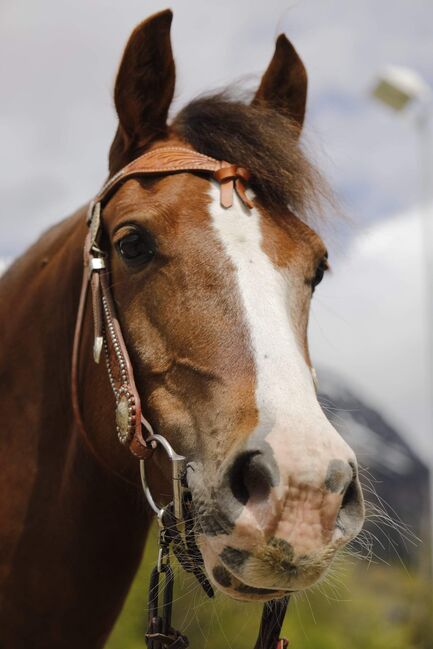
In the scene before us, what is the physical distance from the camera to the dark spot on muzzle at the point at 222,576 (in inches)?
113

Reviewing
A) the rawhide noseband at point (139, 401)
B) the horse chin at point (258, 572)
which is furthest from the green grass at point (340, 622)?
the horse chin at point (258, 572)

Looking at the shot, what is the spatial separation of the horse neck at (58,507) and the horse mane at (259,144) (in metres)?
0.86

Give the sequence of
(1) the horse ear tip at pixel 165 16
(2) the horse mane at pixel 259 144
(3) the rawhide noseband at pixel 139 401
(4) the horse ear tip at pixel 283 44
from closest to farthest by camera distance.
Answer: (3) the rawhide noseband at pixel 139 401, (2) the horse mane at pixel 259 144, (1) the horse ear tip at pixel 165 16, (4) the horse ear tip at pixel 283 44

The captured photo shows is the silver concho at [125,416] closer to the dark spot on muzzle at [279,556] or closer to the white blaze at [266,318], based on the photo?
the white blaze at [266,318]

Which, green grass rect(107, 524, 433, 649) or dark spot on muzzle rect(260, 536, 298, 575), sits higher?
dark spot on muzzle rect(260, 536, 298, 575)

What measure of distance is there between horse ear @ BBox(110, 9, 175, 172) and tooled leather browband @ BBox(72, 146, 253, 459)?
0.22 metres

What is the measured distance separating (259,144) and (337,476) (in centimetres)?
184

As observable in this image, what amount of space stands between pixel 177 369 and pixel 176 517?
597 millimetres

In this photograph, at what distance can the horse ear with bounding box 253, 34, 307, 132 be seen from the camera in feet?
14.5

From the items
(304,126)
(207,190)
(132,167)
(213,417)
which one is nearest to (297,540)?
(213,417)

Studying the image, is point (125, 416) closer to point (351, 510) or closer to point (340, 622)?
point (351, 510)

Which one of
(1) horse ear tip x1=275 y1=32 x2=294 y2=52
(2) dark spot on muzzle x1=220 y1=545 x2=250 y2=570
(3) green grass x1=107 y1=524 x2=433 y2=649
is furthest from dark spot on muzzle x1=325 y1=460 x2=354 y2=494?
(3) green grass x1=107 y1=524 x2=433 y2=649

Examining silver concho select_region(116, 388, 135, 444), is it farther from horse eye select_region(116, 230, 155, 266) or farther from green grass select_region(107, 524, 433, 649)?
green grass select_region(107, 524, 433, 649)

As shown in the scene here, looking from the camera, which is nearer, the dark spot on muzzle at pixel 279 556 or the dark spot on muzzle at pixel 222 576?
the dark spot on muzzle at pixel 279 556
